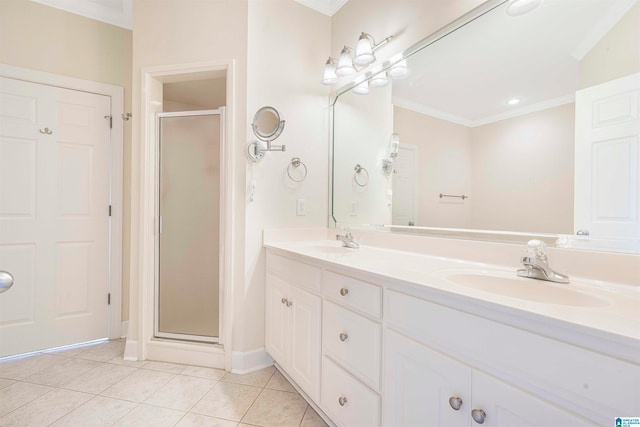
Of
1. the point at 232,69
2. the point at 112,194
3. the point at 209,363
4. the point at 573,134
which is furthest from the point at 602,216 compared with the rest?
the point at 112,194

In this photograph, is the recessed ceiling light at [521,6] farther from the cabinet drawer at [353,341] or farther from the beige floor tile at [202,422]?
the beige floor tile at [202,422]

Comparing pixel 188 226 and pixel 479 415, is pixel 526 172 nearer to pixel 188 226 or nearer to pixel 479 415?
pixel 479 415

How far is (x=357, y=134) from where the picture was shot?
6.80 ft

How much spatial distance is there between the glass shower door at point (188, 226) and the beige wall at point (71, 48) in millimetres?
644

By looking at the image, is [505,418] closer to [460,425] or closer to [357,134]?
[460,425]

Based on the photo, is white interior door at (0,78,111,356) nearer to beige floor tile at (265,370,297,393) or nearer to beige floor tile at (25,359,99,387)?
beige floor tile at (25,359,99,387)

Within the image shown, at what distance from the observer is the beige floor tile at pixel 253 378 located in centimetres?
177

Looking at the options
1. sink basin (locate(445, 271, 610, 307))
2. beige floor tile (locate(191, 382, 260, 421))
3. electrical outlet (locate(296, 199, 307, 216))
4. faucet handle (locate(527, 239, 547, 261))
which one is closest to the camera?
sink basin (locate(445, 271, 610, 307))

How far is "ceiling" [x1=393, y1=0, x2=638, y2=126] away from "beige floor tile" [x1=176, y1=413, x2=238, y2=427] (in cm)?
192

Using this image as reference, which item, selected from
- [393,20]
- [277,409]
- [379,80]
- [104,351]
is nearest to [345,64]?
[379,80]

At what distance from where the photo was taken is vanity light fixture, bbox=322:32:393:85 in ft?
5.91

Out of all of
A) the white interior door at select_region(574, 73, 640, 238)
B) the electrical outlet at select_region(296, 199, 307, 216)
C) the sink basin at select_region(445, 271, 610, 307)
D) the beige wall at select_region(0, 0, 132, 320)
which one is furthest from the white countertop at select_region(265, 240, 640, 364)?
the beige wall at select_region(0, 0, 132, 320)

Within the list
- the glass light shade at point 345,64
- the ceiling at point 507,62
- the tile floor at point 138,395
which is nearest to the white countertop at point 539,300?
the ceiling at point 507,62

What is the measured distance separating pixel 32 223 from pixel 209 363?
1717mm
